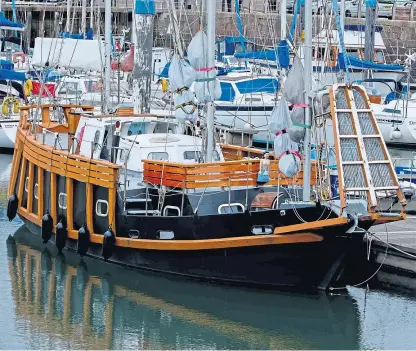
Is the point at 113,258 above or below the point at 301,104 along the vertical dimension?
below

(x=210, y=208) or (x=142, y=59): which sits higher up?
(x=142, y=59)

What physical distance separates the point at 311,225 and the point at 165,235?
3014 millimetres

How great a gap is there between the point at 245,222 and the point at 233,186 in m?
1.41

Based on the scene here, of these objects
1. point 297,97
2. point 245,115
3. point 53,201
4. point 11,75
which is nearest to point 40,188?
point 53,201

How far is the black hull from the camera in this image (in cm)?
2164

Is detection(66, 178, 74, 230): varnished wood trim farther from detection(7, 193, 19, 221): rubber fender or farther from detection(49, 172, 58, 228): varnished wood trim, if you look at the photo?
detection(7, 193, 19, 221): rubber fender

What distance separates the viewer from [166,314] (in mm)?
21641

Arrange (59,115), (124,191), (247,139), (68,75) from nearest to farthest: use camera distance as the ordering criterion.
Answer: (124,191) → (59,115) → (247,139) → (68,75)

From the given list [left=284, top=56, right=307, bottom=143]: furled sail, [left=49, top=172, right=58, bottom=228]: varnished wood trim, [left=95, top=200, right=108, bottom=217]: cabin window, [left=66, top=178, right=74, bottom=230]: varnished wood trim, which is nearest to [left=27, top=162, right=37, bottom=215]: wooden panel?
[left=49, top=172, right=58, bottom=228]: varnished wood trim

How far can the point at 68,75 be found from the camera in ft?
148

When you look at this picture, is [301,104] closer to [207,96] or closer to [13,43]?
[207,96]

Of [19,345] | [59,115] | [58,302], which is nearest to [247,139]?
[59,115]

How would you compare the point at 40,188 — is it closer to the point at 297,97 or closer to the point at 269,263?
the point at 269,263

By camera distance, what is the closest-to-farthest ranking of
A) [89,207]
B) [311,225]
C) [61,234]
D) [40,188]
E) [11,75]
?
1. [311,225]
2. [89,207]
3. [61,234]
4. [40,188]
5. [11,75]
